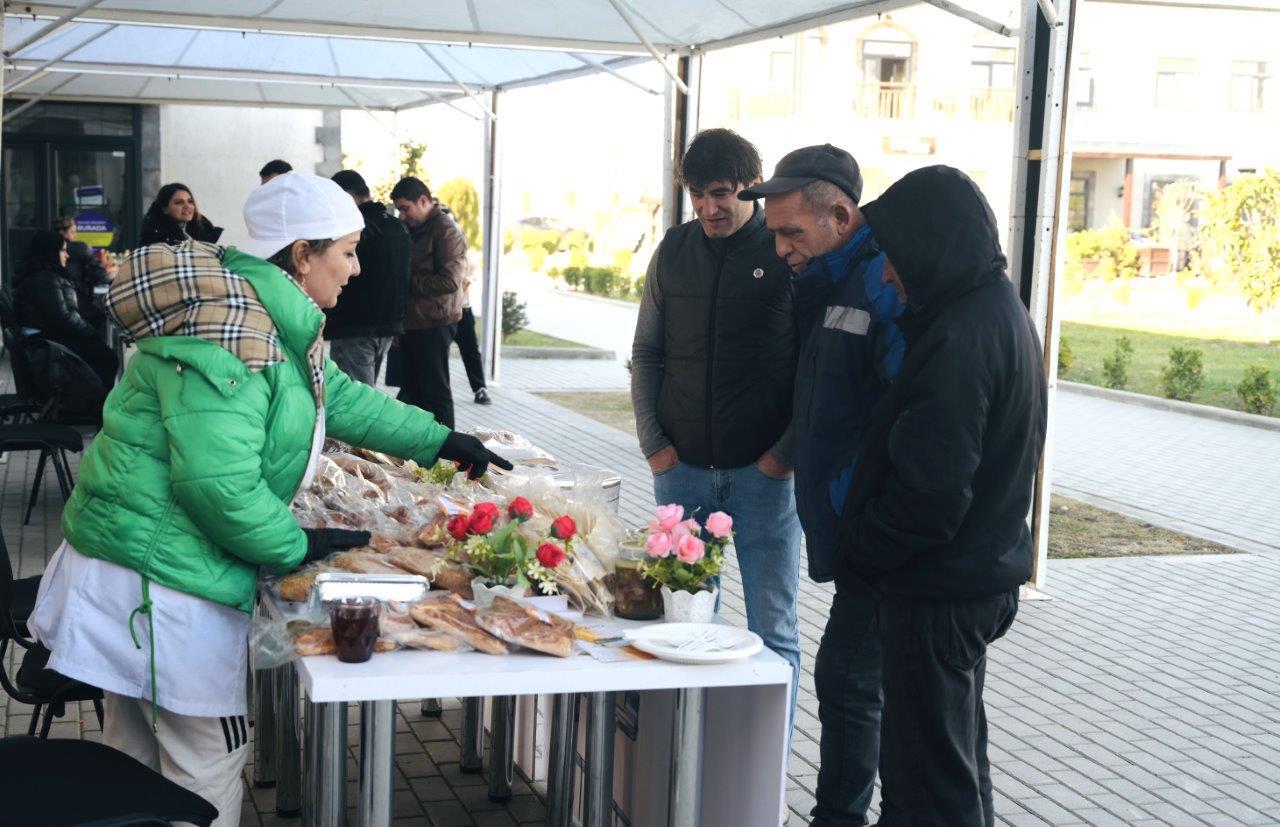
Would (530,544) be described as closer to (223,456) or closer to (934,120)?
(223,456)

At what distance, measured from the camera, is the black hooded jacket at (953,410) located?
2729mm

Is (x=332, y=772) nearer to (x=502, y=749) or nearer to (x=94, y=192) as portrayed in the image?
(x=502, y=749)

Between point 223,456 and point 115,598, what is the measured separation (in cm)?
43

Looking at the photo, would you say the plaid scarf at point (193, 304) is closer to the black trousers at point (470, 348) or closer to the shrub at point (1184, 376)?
the black trousers at point (470, 348)

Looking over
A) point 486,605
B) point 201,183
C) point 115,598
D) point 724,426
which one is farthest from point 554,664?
point 201,183

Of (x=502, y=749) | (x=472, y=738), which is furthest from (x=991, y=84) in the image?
(x=502, y=749)

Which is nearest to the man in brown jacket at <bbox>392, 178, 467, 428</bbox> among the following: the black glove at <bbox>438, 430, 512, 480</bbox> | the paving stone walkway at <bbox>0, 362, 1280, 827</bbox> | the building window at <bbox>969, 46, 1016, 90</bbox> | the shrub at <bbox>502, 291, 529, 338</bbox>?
the paving stone walkway at <bbox>0, 362, 1280, 827</bbox>

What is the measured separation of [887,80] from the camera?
124ft

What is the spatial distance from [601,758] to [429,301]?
5.99 metres

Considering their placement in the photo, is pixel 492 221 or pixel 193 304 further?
pixel 492 221

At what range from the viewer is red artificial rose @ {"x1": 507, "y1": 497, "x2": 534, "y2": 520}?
10.6 ft

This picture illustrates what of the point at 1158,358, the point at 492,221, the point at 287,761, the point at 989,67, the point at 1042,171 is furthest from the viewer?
the point at 989,67

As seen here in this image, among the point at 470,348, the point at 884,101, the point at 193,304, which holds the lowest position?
the point at 470,348

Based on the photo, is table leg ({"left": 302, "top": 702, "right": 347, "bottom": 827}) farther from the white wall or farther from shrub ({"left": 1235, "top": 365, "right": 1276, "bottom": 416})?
the white wall
